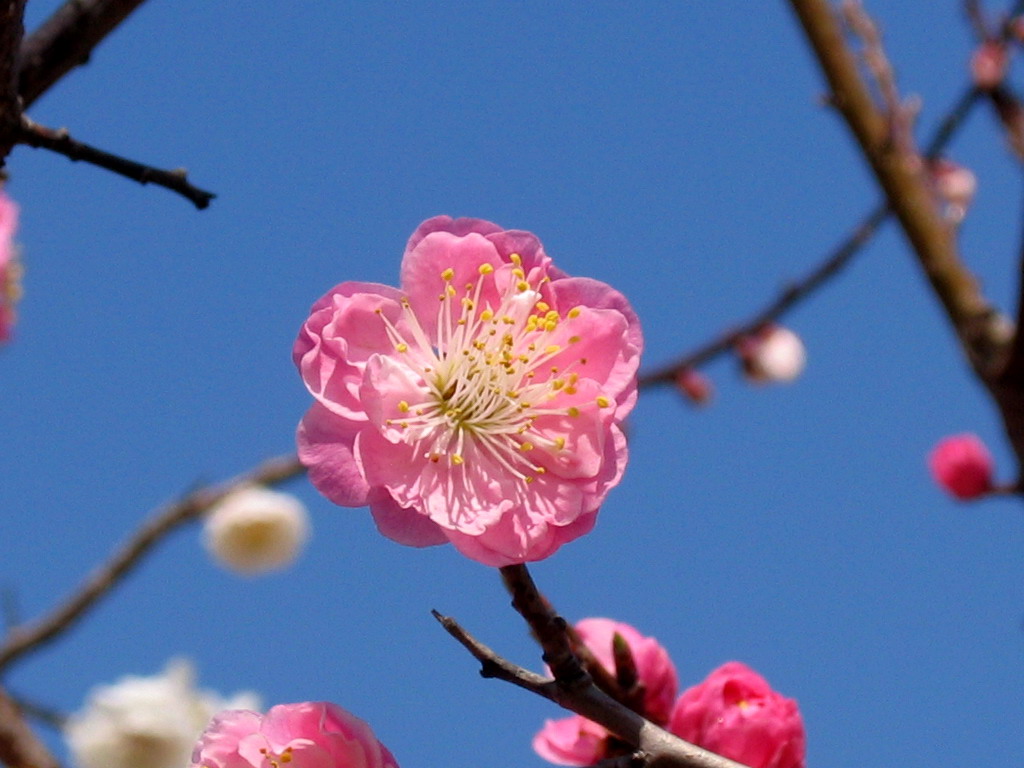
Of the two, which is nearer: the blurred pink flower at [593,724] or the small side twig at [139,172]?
the small side twig at [139,172]

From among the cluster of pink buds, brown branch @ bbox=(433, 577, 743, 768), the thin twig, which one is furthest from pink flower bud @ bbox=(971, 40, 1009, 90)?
brown branch @ bbox=(433, 577, 743, 768)

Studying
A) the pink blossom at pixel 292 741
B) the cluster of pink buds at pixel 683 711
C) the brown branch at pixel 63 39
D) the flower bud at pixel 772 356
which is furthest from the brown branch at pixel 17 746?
the flower bud at pixel 772 356

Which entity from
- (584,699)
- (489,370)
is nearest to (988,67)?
(489,370)

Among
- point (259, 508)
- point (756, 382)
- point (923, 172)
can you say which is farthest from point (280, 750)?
point (756, 382)

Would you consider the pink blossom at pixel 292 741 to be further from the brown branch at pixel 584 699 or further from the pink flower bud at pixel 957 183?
the pink flower bud at pixel 957 183

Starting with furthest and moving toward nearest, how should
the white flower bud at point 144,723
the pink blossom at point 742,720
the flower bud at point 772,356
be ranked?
the flower bud at point 772,356, the white flower bud at point 144,723, the pink blossom at point 742,720

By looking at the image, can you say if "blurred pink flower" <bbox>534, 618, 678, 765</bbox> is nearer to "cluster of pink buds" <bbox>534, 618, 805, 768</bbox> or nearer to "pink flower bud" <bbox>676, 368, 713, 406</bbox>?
"cluster of pink buds" <bbox>534, 618, 805, 768</bbox>
